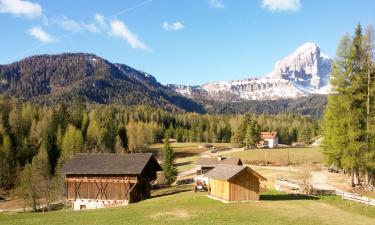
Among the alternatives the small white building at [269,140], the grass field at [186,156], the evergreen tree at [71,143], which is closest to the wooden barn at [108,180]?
the evergreen tree at [71,143]

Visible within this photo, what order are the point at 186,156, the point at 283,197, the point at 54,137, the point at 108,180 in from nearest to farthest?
the point at 283,197 → the point at 108,180 → the point at 54,137 → the point at 186,156

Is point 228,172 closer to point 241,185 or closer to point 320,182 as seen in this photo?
point 241,185

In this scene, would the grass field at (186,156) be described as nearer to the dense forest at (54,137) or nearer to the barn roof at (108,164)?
the dense forest at (54,137)

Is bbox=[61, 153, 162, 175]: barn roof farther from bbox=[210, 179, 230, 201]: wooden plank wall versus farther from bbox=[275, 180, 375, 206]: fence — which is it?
bbox=[275, 180, 375, 206]: fence

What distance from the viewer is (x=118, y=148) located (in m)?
120

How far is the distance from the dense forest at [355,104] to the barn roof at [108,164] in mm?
23966

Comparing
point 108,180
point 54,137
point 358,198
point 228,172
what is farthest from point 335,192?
point 54,137

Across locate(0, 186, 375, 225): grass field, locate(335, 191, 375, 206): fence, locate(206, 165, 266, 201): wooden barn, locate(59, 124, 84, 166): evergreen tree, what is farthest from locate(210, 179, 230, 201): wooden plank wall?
locate(59, 124, 84, 166): evergreen tree

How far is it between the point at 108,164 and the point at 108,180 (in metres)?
2.25

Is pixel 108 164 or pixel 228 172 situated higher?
pixel 108 164

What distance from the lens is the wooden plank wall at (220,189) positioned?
149 ft

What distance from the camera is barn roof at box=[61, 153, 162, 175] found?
56.3 metres

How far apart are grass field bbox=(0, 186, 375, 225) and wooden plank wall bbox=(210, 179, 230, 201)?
1.33m

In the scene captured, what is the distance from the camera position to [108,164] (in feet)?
190
